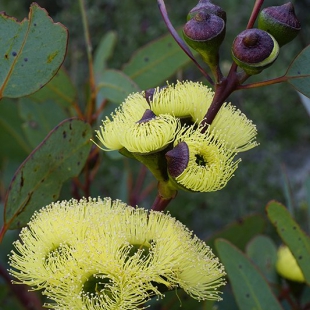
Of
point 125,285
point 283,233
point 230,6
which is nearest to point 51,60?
point 125,285

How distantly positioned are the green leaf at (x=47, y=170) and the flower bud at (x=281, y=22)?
1.32ft

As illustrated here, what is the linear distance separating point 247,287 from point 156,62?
578mm


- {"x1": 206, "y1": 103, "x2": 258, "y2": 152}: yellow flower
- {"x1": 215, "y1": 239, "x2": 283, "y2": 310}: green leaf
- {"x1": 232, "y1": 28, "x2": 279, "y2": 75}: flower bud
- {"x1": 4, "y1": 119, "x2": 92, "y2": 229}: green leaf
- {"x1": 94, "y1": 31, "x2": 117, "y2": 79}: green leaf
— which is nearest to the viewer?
{"x1": 232, "y1": 28, "x2": 279, "y2": 75}: flower bud

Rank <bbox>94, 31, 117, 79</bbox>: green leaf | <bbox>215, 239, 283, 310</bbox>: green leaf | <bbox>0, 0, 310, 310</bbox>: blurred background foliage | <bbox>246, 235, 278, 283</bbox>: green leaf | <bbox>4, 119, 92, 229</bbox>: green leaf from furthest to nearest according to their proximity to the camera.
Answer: <bbox>0, 0, 310, 310</bbox>: blurred background foliage < <bbox>94, 31, 117, 79</bbox>: green leaf < <bbox>246, 235, 278, 283</bbox>: green leaf < <bbox>215, 239, 283, 310</bbox>: green leaf < <bbox>4, 119, 92, 229</bbox>: green leaf

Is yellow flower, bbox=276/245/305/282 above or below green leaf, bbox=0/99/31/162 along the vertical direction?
below

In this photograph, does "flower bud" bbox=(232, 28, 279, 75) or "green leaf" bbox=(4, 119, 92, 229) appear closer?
"flower bud" bbox=(232, 28, 279, 75)

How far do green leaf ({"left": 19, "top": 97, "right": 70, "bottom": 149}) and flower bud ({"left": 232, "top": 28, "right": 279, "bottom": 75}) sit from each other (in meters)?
0.83

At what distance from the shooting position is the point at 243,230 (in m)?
1.46

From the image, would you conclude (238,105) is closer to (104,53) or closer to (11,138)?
(104,53)

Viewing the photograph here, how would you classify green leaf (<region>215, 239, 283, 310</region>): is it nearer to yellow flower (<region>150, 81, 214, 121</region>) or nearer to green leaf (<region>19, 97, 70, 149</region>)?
yellow flower (<region>150, 81, 214, 121</region>)

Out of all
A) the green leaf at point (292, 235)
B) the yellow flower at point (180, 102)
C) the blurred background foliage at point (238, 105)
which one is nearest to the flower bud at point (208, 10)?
the yellow flower at point (180, 102)

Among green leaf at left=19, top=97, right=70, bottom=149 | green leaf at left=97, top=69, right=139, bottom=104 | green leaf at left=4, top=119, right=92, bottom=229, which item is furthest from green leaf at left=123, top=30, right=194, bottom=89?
green leaf at left=4, top=119, right=92, bottom=229

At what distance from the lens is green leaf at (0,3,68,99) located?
906 millimetres

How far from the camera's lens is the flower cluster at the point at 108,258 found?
0.76 metres
